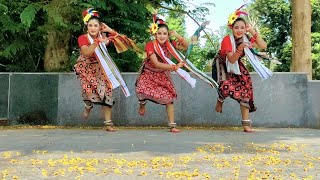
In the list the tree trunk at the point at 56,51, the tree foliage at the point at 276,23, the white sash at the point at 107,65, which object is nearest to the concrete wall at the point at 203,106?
the tree trunk at the point at 56,51

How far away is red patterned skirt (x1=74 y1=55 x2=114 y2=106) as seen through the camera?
7.06 meters

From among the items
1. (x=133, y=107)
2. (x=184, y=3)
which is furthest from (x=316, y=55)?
(x=133, y=107)

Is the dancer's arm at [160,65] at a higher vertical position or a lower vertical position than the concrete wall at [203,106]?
higher

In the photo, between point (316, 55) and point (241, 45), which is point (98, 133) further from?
point (316, 55)

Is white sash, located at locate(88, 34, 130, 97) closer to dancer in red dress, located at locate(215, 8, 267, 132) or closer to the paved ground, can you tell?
the paved ground

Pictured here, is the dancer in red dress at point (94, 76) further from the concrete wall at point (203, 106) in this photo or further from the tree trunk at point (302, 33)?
the tree trunk at point (302, 33)

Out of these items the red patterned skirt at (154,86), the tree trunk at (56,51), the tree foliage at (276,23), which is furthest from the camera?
the tree foliage at (276,23)

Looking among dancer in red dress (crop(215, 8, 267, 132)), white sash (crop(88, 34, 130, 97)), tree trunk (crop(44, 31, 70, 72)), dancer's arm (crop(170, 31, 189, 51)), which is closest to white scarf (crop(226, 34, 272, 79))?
dancer in red dress (crop(215, 8, 267, 132))

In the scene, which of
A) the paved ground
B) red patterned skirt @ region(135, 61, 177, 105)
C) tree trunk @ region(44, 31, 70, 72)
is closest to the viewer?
the paved ground

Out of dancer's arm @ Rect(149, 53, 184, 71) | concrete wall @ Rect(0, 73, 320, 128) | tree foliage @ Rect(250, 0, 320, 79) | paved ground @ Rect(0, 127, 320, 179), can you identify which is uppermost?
tree foliage @ Rect(250, 0, 320, 79)

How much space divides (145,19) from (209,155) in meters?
5.29

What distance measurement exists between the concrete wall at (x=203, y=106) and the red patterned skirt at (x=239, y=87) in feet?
2.94

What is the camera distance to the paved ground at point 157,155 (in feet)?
12.1

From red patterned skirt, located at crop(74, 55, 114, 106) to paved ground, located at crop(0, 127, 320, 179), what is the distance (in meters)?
0.55
